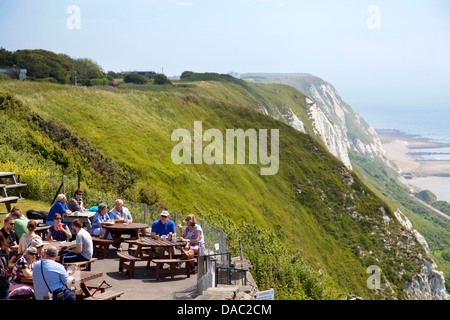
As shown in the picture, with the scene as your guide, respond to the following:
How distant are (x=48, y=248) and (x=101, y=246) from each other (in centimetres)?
596

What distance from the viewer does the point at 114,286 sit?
12.5 m

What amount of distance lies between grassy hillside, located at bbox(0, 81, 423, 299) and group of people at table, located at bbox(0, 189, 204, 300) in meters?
7.24

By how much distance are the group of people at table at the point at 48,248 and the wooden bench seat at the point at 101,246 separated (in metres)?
0.47

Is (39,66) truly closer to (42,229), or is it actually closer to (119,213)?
(119,213)

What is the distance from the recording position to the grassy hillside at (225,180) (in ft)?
101

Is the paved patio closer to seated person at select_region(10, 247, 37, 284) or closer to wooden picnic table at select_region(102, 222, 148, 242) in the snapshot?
wooden picnic table at select_region(102, 222, 148, 242)

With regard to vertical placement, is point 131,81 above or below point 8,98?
above

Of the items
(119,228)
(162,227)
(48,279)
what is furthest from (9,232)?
(48,279)

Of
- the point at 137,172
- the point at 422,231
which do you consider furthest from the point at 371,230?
the point at 422,231

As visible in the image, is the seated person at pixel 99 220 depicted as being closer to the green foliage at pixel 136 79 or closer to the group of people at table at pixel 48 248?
the group of people at table at pixel 48 248

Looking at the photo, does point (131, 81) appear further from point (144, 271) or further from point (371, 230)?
point (144, 271)

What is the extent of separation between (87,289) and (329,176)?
72816mm
